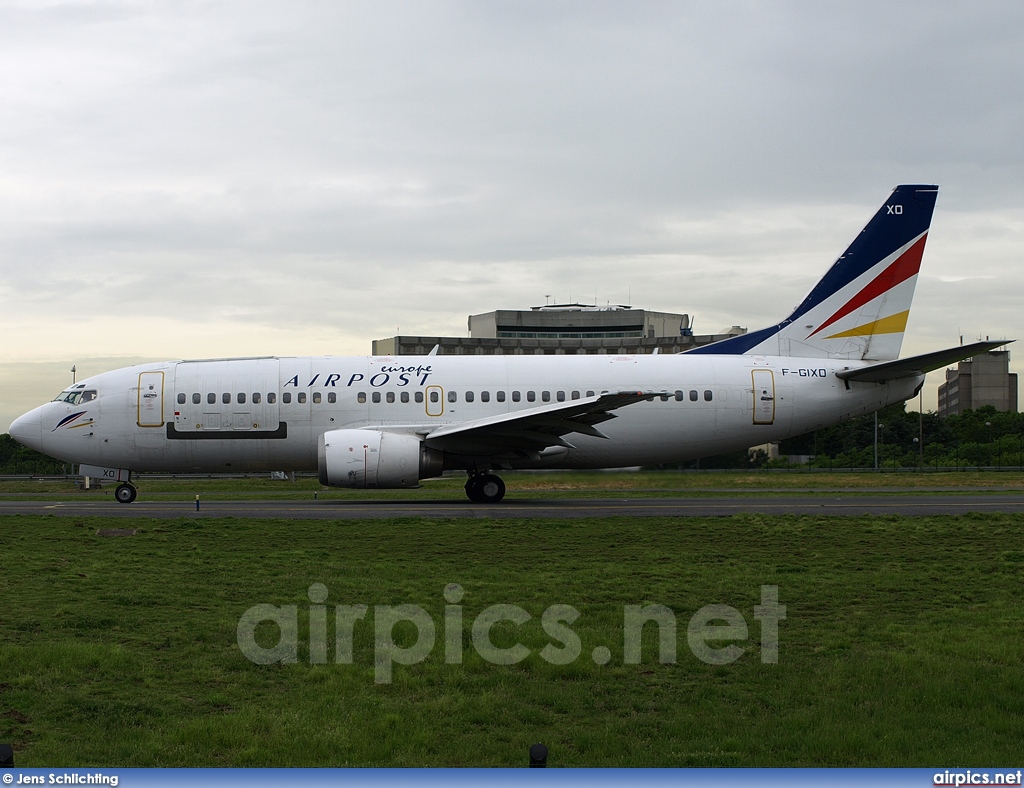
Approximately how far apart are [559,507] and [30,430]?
1481 cm

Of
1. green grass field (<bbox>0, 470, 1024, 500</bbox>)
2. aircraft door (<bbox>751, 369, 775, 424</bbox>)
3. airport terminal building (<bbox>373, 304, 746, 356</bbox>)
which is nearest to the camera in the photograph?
green grass field (<bbox>0, 470, 1024, 500</bbox>)

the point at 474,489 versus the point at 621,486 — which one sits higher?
the point at 621,486

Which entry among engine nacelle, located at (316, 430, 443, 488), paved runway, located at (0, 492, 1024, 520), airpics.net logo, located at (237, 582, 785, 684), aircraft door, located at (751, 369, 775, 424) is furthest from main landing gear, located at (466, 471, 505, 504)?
airpics.net logo, located at (237, 582, 785, 684)

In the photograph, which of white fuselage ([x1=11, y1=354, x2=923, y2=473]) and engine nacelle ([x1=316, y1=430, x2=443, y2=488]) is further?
white fuselage ([x1=11, y1=354, x2=923, y2=473])

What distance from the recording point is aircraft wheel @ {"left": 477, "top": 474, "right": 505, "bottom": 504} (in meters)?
25.9

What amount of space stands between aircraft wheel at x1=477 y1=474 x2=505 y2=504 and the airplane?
0.11 feet

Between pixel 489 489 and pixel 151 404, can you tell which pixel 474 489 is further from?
pixel 151 404

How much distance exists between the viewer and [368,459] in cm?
2352

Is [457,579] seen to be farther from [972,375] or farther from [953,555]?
[972,375]

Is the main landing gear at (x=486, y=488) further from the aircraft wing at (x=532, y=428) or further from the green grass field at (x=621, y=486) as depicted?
the aircraft wing at (x=532, y=428)

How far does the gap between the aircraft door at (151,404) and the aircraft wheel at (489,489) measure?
8805 mm

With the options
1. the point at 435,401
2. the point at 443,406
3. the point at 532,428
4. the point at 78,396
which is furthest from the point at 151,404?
the point at 532,428

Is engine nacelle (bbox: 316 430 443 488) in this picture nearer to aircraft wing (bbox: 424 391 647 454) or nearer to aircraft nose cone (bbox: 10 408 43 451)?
aircraft wing (bbox: 424 391 647 454)

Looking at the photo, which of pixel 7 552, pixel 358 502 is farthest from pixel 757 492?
pixel 7 552
